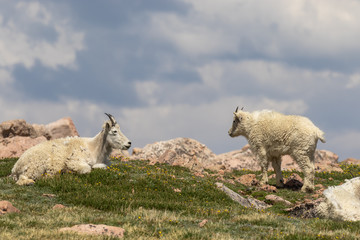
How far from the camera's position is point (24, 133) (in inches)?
1687

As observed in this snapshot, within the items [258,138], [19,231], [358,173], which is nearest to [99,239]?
[19,231]

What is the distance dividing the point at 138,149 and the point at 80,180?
872 inches

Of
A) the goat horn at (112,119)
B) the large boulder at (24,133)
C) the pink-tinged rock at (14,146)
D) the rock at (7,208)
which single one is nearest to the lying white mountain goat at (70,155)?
the goat horn at (112,119)

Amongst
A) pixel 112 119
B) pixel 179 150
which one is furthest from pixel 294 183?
pixel 179 150

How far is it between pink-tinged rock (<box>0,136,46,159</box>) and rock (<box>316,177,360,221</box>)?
27168 mm

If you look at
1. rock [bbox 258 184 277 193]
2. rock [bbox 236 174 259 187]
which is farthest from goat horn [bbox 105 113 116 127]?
rock [bbox 236 174 259 187]

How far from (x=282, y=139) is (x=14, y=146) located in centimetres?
2417

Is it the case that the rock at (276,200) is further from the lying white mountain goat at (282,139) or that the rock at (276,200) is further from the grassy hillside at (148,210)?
the lying white mountain goat at (282,139)

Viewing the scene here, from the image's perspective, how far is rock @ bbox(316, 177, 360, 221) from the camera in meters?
14.5

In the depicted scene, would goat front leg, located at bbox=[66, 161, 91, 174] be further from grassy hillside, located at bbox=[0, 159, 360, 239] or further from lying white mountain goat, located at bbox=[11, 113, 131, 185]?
grassy hillside, located at bbox=[0, 159, 360, 239]

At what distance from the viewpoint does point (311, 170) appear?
75.9 ft

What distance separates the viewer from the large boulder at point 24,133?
36.4m

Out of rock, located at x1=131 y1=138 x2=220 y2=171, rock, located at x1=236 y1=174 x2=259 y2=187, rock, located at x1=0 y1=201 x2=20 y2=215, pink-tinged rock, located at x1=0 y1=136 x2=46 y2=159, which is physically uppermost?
rock, located at x1=131 y1=138 x2=220 y2=171

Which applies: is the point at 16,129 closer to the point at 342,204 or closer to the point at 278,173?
the point at 278,173
